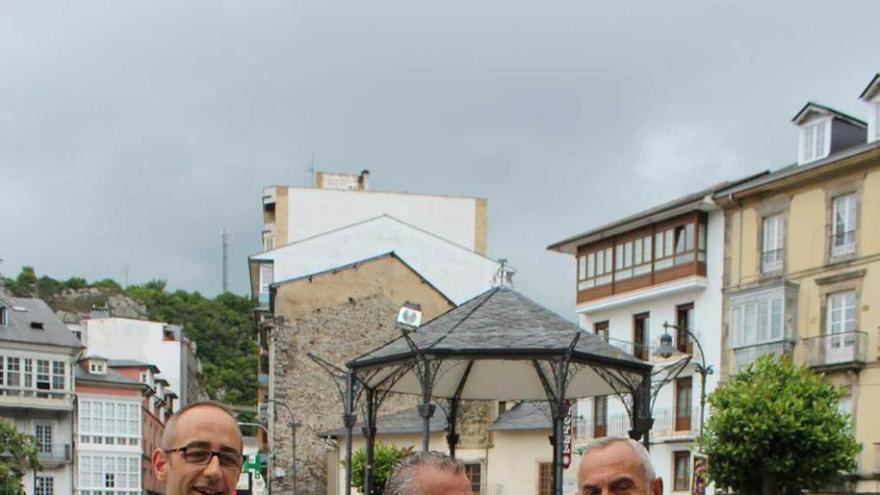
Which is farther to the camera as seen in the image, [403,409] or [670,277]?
[403,409]

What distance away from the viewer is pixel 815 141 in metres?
41.9

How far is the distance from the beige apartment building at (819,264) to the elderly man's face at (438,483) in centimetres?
3456

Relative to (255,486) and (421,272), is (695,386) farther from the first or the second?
(255,486)

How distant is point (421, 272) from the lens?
65.0 metres

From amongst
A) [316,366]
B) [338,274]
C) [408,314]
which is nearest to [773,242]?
[408,314]

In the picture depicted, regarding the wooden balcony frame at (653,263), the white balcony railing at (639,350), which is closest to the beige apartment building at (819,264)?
the wooden balcony frame at (653,263)

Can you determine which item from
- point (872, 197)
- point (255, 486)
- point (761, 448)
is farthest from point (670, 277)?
point (255, 486)

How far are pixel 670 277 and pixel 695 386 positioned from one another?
3.65m

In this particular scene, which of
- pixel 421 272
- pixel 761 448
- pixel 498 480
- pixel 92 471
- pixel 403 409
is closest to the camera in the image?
pixel 761 448

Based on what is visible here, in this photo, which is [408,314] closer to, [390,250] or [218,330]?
[390,250]

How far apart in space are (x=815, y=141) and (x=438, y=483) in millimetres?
39412

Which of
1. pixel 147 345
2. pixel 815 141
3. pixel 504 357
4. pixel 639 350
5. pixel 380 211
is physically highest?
pixel 815 141

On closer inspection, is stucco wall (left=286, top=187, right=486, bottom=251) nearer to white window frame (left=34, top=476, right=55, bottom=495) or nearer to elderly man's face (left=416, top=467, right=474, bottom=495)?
white window frame (left=34, top=476, right=55, bottom=495)

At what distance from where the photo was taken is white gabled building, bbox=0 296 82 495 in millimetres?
72500
